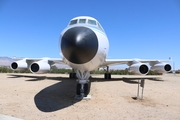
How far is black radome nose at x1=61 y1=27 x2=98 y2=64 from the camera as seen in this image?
5355mm

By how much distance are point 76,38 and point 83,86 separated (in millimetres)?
2863

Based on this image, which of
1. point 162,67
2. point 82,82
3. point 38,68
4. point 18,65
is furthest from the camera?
point 18,65

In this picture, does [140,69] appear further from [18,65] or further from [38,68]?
[18,65]

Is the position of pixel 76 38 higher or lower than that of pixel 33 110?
higher

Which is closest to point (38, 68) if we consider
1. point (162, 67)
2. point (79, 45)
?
point (79, 45)

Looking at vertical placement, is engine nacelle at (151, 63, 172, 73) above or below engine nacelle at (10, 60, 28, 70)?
above

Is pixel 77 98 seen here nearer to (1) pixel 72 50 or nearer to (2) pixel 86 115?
(2) pixel 86 115

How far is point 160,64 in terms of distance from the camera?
16406 millimetres

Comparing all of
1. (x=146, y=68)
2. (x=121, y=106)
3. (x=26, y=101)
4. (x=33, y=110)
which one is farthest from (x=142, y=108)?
(x=146, y=68)

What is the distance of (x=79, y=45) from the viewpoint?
5.32 m

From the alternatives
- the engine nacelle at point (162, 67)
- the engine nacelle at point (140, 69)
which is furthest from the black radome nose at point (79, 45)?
the engine nacelle at point (162, 67)

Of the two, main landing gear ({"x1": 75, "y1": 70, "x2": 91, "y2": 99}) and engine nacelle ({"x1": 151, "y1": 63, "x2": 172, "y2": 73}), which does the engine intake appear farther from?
engine nacelle ({"x1": 151, "y1": 63, "x2": 172, "y2": 73})

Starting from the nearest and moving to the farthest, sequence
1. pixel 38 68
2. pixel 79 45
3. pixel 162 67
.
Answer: pixel 79 45, pixel 38 68, pixel 162 67

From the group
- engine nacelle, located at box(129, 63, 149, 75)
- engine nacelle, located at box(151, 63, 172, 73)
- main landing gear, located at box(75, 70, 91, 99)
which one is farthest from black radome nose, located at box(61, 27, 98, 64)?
engine nacelle, located at box(151, 63, 172, 73)
